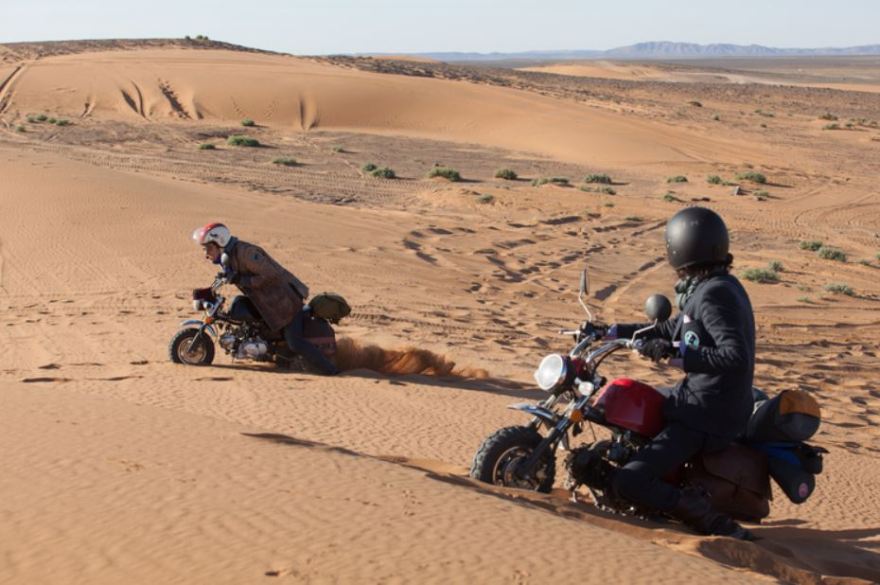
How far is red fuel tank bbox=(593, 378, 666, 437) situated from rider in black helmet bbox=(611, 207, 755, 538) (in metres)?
0.07

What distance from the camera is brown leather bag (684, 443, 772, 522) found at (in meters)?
5.82

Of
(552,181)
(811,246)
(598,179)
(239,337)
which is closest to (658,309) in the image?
(239,337)

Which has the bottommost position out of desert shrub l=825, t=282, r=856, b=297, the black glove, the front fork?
desert shrub l=825, t=282, r=856, b=297

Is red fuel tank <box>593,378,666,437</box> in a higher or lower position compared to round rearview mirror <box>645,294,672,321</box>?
lower

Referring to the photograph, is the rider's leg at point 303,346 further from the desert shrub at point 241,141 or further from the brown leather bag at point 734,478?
the desert shrub at point 241,141

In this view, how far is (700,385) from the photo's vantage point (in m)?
5.60

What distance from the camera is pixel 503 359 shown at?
11.5 meters

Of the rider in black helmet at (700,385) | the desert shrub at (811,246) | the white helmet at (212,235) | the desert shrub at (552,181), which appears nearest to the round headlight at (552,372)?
the rider in black helmet at (700,385)

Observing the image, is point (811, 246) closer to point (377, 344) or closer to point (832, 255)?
point (832, 255)

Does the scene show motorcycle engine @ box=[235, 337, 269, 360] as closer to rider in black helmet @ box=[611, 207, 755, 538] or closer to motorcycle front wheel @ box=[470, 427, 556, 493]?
motorcycle front wheel @ box=[470, 427, 556, 493]

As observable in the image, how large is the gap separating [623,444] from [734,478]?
60 centimetres

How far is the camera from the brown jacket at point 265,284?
967cm

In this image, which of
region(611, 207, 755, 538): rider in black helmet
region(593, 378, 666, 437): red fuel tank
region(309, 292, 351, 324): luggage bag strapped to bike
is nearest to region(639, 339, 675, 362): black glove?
region(611, 207, 755, 538): rider in black helmet

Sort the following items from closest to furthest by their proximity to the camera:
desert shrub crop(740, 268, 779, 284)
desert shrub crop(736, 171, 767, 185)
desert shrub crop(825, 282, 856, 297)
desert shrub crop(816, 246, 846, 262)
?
desert shrub crop(825, 282, 856, 297)
desert shrub crop(740, 268, 779, 284)
desert shrub crop(816, 246, 846, 262)
desert shrub crop(736, 171, 767, 185)
